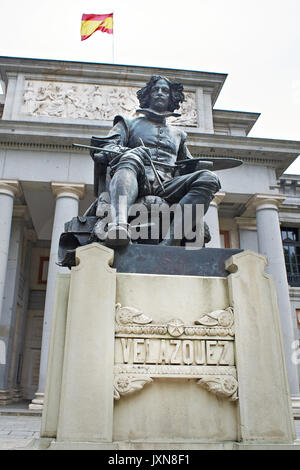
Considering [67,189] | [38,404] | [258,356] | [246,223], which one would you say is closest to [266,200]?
[246,223]

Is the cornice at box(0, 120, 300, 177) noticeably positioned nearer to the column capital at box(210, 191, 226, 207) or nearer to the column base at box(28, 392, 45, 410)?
the column capital at box(210, 191, 226, 207)

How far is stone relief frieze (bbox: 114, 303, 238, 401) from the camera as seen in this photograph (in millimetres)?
3199

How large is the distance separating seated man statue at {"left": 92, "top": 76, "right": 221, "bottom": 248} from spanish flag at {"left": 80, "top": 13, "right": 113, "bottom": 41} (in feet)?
68.3

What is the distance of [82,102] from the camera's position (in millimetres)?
21312

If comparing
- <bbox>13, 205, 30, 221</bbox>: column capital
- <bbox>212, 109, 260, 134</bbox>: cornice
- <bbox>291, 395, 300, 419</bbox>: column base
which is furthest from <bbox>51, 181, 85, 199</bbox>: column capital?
<bbox>291, 395, 300, 419</bbox>: column base

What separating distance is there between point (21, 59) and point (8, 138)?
5.34 metres

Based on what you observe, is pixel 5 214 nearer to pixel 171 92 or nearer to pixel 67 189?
pixel 67 189

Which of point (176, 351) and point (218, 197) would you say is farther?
point (218, 197)

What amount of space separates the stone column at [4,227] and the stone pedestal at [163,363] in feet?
47.4

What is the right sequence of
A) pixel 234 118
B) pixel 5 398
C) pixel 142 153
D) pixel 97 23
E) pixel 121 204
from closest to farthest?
pixel 121 204 < pixel 142 153 < pixel 5 398 < pixel 234 118 < pixel 97 23

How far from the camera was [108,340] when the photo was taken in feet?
10.5

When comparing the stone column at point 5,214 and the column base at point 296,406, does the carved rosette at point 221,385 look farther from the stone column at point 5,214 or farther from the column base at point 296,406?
the stone column at point 5,214

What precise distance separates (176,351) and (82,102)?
65.6 feet
